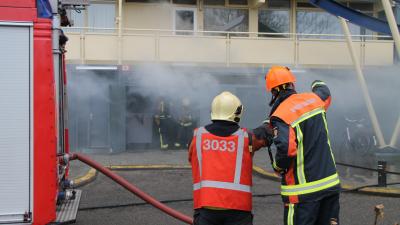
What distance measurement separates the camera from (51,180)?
3537 millimetres

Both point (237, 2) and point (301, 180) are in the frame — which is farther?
point (237, 2)

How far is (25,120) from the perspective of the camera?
11.5ft

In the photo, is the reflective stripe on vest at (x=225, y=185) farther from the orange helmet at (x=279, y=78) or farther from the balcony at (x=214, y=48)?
the balcony at (x=214, y=48)

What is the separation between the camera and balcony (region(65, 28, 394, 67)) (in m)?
14.3

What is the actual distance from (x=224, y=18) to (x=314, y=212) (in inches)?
524

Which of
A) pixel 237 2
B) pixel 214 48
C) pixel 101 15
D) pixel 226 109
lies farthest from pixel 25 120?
pixel 237 2

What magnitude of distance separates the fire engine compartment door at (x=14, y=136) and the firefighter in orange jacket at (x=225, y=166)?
1209 millimetres

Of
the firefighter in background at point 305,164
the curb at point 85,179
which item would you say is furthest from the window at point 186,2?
the firefighter in background at point 305,164

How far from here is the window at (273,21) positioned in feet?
54.7

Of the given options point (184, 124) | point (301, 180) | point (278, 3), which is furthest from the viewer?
point (278, 3)

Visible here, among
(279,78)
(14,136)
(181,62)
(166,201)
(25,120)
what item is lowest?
(166,201)

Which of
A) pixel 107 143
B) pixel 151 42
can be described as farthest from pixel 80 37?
pixel 107 143

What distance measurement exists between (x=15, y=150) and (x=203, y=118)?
11.5 m

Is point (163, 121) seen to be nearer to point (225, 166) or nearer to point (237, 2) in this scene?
point (237, 2)
